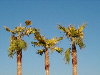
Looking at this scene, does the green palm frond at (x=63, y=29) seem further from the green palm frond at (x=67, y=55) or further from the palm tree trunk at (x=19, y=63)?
the palm tree trunk at (x=19, y=63)

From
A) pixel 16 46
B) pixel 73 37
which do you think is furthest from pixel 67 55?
pixel 16 46

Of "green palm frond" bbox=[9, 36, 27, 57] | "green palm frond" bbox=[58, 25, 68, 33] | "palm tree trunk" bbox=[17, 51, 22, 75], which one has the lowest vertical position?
"palm tree trunk" bbox=[17, 51, 22, 75]

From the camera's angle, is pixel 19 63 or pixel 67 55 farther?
pixel 67 55

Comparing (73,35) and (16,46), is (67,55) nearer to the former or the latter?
(73,35)

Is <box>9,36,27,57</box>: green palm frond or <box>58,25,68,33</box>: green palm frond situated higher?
<box>58,25,68,33</box>: green palm frond

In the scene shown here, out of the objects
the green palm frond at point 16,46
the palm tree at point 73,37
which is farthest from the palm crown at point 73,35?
the green palm frond at point 16,46

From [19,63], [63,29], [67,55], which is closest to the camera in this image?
[19,63]

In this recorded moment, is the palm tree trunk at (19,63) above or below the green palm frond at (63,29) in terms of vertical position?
below

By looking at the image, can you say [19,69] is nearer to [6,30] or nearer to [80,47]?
[6,30]

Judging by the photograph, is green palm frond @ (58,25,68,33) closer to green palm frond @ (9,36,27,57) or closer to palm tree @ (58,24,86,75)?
palm tree @ (58,24,86,75)

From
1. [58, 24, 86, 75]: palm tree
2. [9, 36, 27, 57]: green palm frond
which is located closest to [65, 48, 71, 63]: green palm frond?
[58, 24, 86, 75]: palm tree

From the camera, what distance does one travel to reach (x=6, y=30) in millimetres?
48438

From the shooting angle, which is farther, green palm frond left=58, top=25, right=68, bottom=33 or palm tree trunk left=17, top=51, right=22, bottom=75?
green palm frond left=58, top=25, right=68, bottom=33

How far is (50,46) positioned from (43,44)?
43.5 inches
